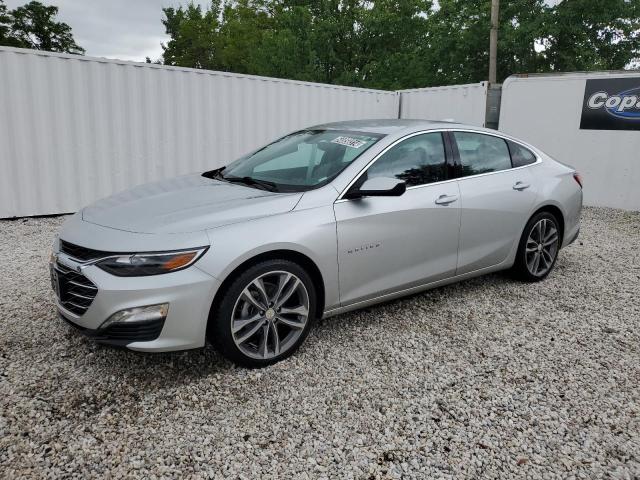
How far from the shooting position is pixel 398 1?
25.7 metres

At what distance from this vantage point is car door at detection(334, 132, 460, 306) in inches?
128

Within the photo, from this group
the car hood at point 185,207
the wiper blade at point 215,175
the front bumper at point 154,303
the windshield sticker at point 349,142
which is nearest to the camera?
the front bumper at point 154,303

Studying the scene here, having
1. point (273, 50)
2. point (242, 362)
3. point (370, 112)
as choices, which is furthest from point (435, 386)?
point (273, 50)

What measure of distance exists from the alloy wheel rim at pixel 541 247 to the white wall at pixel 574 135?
5622 mm

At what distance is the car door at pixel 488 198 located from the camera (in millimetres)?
3957

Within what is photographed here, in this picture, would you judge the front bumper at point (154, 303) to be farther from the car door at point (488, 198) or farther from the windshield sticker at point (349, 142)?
the car door at point (488, 198)

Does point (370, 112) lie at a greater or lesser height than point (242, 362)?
greater

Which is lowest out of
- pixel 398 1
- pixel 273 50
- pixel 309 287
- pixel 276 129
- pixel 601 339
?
pixel 601 339

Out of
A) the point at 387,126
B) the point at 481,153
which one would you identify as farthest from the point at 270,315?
the point at 481,153

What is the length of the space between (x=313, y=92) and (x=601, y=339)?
24.5 feet

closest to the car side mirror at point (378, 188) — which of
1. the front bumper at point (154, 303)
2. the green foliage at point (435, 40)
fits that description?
the front bumper at point (154, 303)

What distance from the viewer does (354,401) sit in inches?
108

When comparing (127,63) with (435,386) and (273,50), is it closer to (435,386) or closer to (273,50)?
(435,386)

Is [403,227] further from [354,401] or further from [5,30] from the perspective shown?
[5,30]
